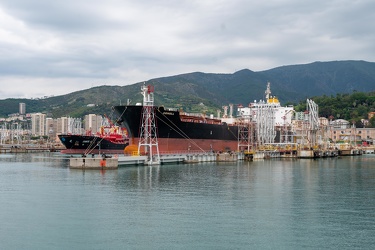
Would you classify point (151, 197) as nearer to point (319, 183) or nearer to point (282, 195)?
point (282, 195)

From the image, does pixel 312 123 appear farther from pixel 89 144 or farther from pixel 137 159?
pixel 137 159

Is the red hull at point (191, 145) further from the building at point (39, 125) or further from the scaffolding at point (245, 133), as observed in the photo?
the building at point (39, 125)

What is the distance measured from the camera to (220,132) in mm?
62219

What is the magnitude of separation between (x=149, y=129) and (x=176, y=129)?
5.12 m

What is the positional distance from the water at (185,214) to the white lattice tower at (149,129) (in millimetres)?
13361

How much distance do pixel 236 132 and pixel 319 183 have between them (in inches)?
1406

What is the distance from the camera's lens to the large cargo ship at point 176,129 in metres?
50.2

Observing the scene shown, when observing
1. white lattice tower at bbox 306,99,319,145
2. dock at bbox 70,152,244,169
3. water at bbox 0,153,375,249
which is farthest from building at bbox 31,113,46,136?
water at bbox 0,153,375,249

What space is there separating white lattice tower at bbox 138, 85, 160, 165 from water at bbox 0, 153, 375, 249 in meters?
13.4

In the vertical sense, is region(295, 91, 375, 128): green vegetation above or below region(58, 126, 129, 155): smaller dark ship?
above

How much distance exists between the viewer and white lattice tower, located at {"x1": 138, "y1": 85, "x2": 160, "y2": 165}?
46.2 metres

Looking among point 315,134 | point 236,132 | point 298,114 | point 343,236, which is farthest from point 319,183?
point 298,114

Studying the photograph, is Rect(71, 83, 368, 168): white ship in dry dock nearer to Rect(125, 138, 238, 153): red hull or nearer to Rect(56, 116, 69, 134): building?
Rect(125, 138, 238, 153): red hull

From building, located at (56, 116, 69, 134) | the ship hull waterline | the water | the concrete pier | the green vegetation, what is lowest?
the water
